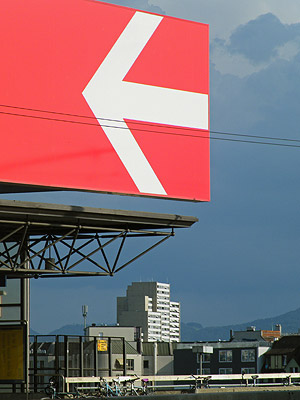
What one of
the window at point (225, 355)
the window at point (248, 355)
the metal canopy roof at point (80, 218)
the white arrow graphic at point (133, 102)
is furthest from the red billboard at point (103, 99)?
the window at point (225, 355)

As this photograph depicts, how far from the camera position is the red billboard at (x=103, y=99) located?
25.5 m

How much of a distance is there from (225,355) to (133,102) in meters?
107

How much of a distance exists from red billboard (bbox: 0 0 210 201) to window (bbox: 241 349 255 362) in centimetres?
10323

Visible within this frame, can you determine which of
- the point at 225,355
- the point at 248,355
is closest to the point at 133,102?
the point at 248,355

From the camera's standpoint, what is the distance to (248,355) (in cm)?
12962

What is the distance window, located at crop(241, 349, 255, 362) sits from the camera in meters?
129

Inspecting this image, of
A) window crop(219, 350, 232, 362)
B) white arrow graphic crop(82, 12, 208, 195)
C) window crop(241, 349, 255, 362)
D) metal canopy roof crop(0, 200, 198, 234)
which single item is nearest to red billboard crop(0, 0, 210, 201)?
white arrow graphic crop(82, 12, 208, 195)

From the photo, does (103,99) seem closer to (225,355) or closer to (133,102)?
(133,102)

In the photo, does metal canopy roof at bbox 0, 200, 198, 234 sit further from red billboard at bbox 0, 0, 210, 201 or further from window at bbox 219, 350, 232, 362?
window at bbox 219, 350, 232, 362

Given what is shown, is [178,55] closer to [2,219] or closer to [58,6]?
[58,6]

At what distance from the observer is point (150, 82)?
28.8 meters

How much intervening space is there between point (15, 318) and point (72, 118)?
7.83m

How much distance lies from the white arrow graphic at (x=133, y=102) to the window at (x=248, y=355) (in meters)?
104

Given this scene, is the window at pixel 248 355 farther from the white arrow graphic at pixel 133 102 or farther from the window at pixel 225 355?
the white arrow graphic at pixel 133 102
